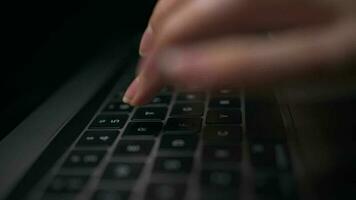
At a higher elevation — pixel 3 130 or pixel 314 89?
pixel 314 89

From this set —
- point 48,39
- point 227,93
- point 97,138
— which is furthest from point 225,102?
point 48,39

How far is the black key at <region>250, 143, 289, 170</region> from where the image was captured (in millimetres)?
351

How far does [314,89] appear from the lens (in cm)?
48

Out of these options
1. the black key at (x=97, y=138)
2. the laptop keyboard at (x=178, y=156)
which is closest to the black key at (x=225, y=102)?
the laptop keyboard at (x=178, y=156)

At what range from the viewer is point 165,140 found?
40 centimetres

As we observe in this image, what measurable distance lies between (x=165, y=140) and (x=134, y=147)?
0.09 feet

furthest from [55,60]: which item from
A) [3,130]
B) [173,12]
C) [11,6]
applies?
[173,12]

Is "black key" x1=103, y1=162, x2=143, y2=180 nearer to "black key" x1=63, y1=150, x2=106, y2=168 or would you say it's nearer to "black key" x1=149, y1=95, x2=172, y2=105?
"black key" x1=63, y1=150, x2=106, y2=168

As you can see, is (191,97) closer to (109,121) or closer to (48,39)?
(109,121)

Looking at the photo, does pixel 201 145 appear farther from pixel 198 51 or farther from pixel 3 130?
pixel 3 130

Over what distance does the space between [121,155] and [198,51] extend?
11 centimetres

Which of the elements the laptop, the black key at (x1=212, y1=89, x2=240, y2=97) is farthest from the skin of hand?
the black key at (x1=212, y1=89, x2=240, y2=97)

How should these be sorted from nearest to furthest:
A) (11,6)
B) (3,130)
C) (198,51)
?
1. (198,51)
2. (3,130)
3. (11,6)

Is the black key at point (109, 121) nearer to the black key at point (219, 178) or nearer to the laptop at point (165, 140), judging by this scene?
the laptop at point (165, 140)
